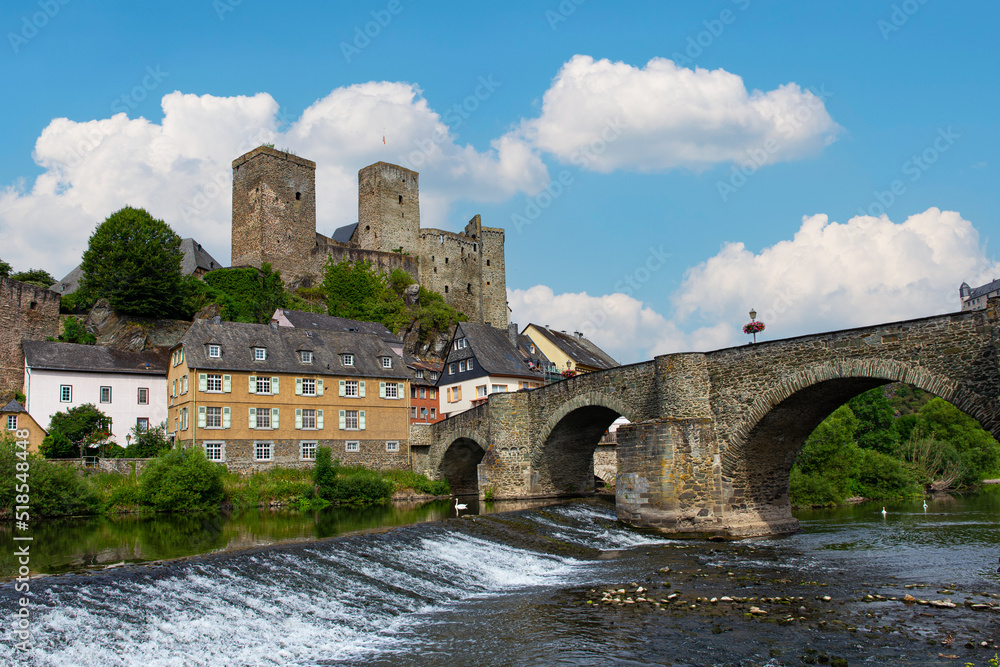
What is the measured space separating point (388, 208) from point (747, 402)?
175 feet

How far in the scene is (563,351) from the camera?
53344mm

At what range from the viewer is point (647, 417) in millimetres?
22172

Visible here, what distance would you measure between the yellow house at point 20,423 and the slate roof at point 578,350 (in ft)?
106

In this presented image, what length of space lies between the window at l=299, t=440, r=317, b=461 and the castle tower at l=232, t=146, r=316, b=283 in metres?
27.0

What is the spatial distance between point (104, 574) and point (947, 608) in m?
12.3

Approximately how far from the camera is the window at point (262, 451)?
109 ft

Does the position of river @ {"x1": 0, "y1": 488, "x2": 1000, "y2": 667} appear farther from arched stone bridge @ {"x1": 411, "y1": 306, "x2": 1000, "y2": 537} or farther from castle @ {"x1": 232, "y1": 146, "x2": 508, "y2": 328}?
castle @ {"x1": 232, "y1": 146, "x2": 508, "y2": 328}

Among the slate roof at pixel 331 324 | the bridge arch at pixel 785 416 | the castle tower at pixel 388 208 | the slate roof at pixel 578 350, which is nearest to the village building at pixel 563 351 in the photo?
the slate roof at pixel 578 350

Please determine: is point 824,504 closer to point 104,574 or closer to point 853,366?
point 853,366

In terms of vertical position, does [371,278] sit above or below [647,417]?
above

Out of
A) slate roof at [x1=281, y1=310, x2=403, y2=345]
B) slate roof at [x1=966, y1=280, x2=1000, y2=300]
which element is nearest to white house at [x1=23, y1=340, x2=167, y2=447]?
slate roof at [x1=281, y1=310, x2=403, y2=345]

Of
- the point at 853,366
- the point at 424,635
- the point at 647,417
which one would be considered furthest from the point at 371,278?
the point at 424,635

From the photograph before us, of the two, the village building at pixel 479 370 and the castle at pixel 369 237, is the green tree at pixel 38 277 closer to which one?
the castle at pixel 369 237

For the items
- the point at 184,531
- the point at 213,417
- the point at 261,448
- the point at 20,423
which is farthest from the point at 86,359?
the point at 184,531
